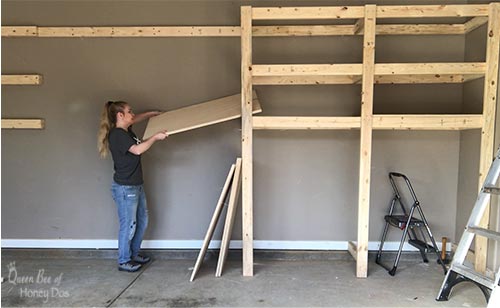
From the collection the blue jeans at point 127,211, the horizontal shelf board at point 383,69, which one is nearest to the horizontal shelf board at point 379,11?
the horizontal shelf board at point 383,69

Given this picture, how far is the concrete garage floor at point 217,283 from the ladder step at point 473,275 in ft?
0.84

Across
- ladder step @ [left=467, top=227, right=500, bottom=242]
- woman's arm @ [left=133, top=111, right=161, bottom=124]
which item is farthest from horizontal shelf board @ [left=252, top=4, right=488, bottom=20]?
ladder step @ [left=467, top=227, right=500, bottom=242]

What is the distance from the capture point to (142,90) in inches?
147

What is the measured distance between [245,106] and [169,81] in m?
1.09

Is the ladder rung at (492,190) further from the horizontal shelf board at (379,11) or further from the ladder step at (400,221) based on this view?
the horizontal shelf board at (379,11)

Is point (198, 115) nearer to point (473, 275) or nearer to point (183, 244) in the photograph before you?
point (183, 244)

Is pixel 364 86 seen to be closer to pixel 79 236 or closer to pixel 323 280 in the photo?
A: pixel 323 280

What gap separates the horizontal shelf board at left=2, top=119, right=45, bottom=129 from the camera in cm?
373

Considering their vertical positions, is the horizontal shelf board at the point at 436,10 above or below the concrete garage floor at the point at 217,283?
above

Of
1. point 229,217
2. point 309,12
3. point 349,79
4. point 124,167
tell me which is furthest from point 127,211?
point 349,79

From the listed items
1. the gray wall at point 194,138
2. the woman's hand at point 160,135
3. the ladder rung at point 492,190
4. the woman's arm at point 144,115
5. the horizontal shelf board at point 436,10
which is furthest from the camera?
the gray wall at point 194,138

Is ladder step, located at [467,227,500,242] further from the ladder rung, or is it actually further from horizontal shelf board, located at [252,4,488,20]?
horizontal shelf board, located at [252,4,488,20]

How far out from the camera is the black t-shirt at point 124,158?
10.5 ft

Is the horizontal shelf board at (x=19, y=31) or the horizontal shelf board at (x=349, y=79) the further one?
the horizontal shelf board at (x=19, y=31)
